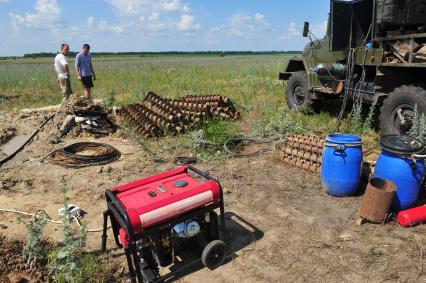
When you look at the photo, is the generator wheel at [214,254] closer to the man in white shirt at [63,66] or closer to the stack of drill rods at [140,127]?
the stack of drill rods at [140,127]

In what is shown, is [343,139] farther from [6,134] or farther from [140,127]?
[6,134]

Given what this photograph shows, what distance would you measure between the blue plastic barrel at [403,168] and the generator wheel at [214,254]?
2102 millimetres

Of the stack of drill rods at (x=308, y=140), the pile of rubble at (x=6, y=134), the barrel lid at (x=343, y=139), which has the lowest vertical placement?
the pile of rubble at (x=6, y=134)

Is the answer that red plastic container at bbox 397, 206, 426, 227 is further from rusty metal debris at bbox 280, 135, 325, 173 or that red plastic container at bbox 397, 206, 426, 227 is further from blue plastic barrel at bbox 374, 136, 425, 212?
rusty metal debris at bbox 280, 135, 325, 173

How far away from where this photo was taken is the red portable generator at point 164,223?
2797 millimetres

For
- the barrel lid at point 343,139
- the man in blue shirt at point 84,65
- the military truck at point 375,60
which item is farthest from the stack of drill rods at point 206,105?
the barrel lid at point 343,139

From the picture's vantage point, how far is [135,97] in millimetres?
12336

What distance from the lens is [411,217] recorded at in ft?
12.0

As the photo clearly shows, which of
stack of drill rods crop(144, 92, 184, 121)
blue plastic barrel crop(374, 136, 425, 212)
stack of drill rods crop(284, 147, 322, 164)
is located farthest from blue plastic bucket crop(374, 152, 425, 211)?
stack of drill rods crop(144, 92, 184, 121)

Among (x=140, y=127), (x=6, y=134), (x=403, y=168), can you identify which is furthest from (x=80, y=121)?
(x=403, y=168)

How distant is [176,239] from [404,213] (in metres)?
2.48

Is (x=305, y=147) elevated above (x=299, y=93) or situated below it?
below

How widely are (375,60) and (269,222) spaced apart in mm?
3880

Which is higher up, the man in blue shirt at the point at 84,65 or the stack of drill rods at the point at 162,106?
the man in blue shirt at the point at 84,65
